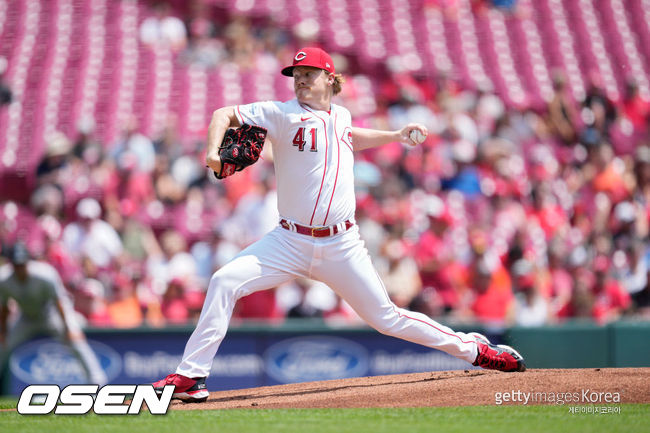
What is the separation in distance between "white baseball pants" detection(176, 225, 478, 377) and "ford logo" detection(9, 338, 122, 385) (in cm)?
291

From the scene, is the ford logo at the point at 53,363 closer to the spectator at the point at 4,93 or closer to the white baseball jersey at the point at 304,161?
the white baseball jersey at the point at 304,161

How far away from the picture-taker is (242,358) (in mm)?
7426

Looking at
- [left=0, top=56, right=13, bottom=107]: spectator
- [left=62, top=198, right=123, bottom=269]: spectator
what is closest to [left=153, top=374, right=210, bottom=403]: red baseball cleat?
[left=62, top=198, right=123, bottom=269]: spectator

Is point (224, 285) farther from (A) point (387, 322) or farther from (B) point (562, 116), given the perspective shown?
(B) point (562, 116)

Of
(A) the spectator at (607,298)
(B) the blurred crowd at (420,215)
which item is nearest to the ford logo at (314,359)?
(B) the blurred crowd at (420,215)

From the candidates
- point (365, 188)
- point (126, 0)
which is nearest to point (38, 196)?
point (365, 188)

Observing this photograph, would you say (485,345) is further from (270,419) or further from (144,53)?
(144,53)

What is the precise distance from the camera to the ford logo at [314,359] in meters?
7.39

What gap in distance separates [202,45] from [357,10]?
3076mm

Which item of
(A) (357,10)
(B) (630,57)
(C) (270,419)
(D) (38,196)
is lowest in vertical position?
(C) (270,419)

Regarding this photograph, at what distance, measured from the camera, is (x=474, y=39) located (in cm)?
1445

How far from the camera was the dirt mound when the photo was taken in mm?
4691

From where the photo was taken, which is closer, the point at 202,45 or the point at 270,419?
the point at 270,419

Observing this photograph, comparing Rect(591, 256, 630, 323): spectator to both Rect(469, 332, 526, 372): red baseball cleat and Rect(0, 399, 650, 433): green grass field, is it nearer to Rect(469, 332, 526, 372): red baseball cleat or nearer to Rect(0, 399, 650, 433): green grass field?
Rect(469, 332, 526, 372): red baseball cleat
